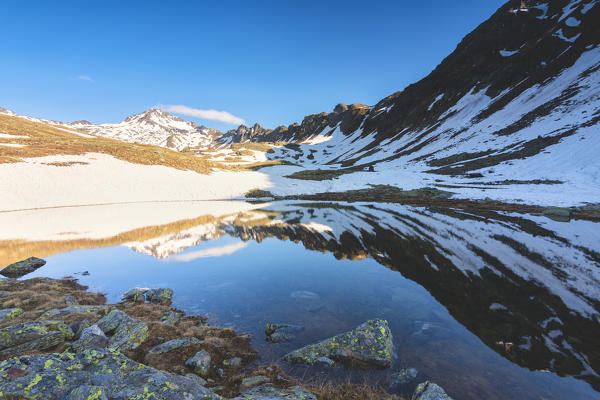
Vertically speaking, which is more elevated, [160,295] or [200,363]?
[200,363]

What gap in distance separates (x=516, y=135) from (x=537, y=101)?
14.3 meters

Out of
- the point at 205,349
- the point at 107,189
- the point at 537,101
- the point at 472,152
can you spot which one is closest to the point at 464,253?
the point at 205,349

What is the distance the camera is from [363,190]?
5334 cm

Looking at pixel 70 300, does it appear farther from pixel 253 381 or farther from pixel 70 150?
pixel 70 150

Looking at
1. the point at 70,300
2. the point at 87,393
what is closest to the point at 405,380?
the point at 87,393

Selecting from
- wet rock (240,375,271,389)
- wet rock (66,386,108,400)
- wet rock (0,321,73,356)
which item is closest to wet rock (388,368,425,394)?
wet rock (240,375,271,389)

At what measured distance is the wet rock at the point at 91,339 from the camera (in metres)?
6.39

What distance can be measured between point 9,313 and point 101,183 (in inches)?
2105

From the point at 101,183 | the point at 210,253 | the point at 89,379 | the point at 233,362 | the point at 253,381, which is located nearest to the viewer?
the point at 89,379

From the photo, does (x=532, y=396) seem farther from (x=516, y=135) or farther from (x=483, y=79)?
(x=483, y=79)

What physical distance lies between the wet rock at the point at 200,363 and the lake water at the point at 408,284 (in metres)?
1.65

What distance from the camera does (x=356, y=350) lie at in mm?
6816

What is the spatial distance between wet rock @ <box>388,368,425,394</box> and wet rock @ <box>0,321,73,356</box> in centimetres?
886

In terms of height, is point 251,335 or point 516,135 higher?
point 516,135
